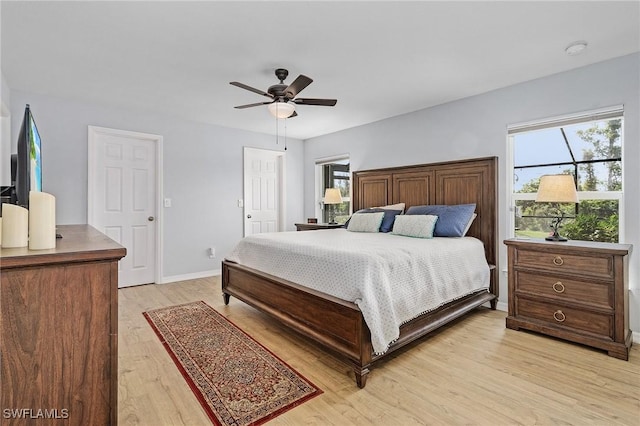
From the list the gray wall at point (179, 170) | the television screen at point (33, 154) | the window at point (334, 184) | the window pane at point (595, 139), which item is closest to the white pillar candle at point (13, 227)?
the television screen at point (33, 154)

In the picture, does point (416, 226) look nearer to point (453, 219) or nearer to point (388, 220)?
point (453, 219)

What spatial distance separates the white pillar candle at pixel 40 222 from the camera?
1.01 m

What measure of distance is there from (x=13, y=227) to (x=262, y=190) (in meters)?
4.46

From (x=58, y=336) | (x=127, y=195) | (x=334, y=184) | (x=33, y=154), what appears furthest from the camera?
(x=334, y=184)

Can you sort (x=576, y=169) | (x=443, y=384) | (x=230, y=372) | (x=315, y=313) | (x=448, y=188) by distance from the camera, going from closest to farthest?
1. (x=443, y=384)
2. (x=230, y=372)
3. (x=315, y=313)
4. (x=576, y=169)
5. (x=448, y=188)

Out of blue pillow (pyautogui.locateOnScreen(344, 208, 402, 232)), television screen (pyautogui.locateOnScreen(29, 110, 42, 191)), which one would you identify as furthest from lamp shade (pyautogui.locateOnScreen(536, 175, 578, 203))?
television screen (pyautogui.locateOnScreen(29, 110, 42, 191))

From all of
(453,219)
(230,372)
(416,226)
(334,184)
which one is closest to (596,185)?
(453,219)

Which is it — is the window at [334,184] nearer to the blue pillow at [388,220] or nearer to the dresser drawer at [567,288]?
the blue pillow at [388,220]

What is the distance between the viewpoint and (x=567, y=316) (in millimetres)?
2430

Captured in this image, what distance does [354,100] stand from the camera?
370cm

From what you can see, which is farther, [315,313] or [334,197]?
[334,197]

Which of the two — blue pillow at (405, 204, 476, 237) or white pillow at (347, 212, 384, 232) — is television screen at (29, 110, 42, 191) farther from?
blue pillow at (405, 204, 476, 237)

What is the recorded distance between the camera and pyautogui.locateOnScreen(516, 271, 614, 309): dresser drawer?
2281 millimetres

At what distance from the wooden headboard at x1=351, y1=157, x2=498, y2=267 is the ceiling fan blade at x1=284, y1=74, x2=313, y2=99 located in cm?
199
